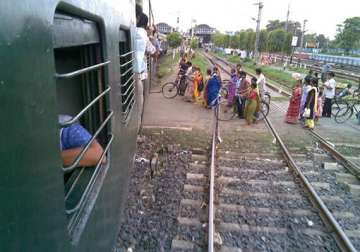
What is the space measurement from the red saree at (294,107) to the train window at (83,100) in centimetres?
943

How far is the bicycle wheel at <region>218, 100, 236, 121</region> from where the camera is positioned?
38.8ft

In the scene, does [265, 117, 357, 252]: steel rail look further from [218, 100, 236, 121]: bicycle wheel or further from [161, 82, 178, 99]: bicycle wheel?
[161, 82, 178, 99]: bicycle wheel

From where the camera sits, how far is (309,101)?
10.6 meters

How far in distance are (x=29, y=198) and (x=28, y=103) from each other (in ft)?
1.08

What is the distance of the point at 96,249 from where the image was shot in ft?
8.59

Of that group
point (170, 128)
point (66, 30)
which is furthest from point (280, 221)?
point (170, 128)

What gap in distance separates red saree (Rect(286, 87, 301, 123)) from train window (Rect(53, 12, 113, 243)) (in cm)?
943

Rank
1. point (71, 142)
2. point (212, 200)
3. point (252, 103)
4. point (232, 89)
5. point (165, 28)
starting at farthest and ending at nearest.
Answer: point (165, 28)
point (232, 89)
point (252, 103)
point (212, 200)
point (71, 142)

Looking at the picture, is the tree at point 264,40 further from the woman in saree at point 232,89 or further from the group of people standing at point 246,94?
the group of people standing at point 246,94

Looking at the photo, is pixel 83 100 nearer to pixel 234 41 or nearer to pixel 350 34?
pixel 350 34

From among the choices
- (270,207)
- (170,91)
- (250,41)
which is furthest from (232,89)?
(250,41)

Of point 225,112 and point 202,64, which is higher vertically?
point 225,112

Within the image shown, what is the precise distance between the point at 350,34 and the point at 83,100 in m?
58.3

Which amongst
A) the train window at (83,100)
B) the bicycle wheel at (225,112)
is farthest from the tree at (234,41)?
the train window at (83,100)
